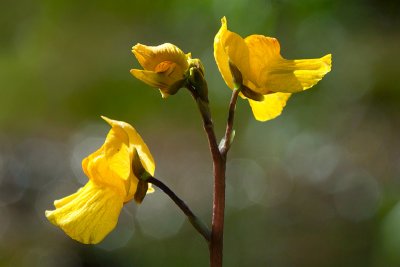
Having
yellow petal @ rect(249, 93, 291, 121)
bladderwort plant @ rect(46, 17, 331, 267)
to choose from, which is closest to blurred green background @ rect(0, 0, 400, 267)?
yellow petal @ rect(249, 93, 291, 121)

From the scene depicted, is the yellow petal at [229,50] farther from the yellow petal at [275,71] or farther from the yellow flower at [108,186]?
the yellow flower at [108,186]

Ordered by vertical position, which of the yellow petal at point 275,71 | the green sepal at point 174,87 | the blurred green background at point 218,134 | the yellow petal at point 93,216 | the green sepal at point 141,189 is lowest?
the blurred green background at point 218,134

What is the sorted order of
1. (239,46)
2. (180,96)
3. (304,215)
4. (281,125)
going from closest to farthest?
(239,46)
(304,215)
(281,125)
(180,96)

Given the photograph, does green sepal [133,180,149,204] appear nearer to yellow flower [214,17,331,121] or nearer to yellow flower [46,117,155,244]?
yellow flower [46,117,155,244]

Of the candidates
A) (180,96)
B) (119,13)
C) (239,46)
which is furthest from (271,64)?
(119,13)

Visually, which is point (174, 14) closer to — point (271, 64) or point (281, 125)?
point (281, 125)

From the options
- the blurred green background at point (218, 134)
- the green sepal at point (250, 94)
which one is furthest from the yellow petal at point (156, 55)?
the blurred green background at point (218, 134)

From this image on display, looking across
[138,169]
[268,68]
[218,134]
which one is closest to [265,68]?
[268,68]
